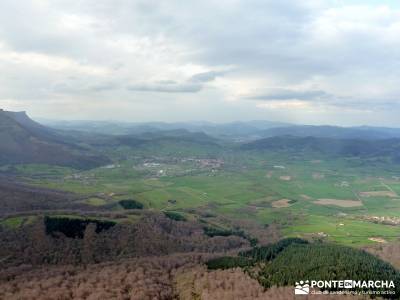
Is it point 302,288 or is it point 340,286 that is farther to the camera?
point 302,288

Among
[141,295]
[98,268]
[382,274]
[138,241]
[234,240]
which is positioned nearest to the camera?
[141,295]

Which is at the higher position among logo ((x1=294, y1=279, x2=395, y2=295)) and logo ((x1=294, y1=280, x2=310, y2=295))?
logo ((x1=294, y1=279, x2=395, y2=295))

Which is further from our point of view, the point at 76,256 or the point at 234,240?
the point at 234,240

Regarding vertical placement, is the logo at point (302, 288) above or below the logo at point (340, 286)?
below

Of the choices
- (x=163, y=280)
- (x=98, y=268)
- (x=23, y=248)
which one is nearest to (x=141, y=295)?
(x=163, y=280)

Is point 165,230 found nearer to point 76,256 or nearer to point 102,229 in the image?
point 102,229

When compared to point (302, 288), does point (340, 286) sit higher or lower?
higher

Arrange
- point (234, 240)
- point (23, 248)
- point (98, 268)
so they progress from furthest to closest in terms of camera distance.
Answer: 1. point (234, 240)
2. point (23, 248)
3. point (98, 268)
